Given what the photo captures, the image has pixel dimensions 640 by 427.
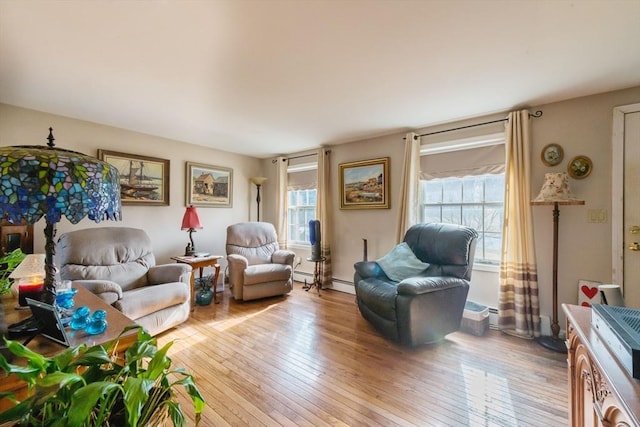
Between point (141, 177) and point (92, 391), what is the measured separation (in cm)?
381

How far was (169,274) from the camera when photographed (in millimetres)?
2912

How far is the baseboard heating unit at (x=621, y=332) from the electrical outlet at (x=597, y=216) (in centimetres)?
214

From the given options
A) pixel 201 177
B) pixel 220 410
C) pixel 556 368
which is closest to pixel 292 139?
pixel 201 177

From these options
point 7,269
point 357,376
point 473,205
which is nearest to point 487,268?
point 473,205

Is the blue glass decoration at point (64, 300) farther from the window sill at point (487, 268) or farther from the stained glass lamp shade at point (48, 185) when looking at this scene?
the window sill at point (487, 268)

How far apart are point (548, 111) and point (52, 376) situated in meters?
3.76

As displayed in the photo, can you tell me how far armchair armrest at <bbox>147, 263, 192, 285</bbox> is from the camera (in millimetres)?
2889

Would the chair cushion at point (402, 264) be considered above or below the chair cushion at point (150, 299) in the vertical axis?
above

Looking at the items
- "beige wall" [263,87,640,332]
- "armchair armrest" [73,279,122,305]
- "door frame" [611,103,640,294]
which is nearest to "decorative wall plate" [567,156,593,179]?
"beige wall" [263,87,640,332]

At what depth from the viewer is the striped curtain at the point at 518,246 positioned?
8.66 feet

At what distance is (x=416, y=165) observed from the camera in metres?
3.43

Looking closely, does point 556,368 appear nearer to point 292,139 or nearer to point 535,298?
point 535,298

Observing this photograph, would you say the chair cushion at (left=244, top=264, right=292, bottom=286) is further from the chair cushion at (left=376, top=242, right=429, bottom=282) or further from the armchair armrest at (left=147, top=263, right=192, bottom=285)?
the chair cushion at (left=376, top=242, right=429, bottom=282)

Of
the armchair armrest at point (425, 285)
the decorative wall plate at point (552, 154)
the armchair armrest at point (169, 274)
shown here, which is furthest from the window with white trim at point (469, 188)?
the armchair armrest at point (169, 274)
